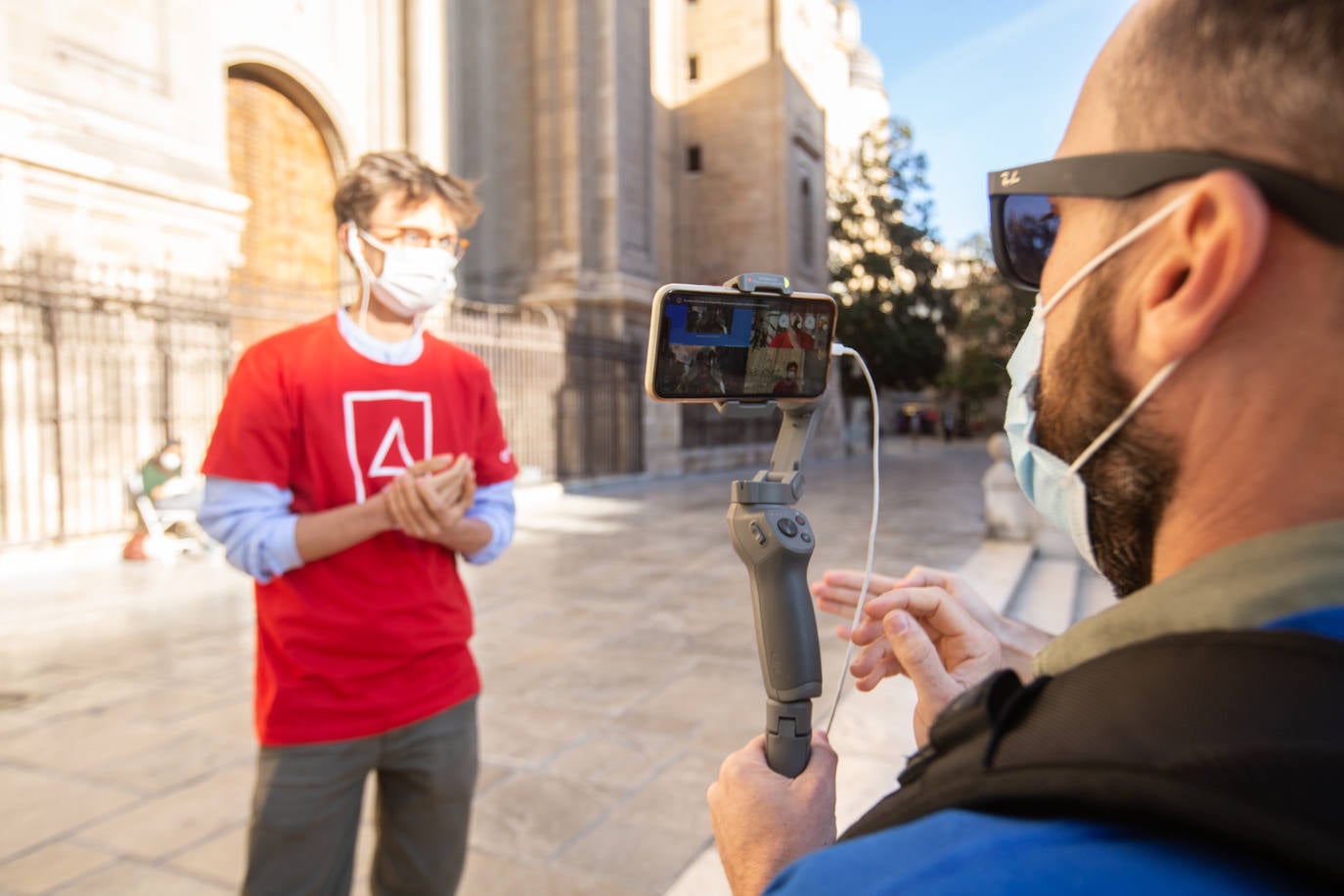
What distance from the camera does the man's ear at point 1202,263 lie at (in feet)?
2.24

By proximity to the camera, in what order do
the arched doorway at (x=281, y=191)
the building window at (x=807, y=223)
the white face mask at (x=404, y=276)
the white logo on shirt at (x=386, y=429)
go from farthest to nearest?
1. the building window at (x=807, y=223)
2. the arched doorway at (x=281, y=191)
3. the white face mask at (x=404, y=276)
4. the white logo on shirt at (x=386, y=429)

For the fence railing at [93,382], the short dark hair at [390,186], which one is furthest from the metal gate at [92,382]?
the short dark hair at [390,186]

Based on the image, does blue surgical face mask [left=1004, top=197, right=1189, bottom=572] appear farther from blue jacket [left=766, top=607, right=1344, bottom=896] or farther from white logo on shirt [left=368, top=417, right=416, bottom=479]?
white logo on shirt [left=368, top=417, right=416, bottom=479]

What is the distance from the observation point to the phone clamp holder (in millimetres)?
1041

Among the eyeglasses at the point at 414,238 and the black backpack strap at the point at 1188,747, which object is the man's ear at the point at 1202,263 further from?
the eyeglasses at the point at 414,238

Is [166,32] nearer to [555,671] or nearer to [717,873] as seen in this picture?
[555,671]

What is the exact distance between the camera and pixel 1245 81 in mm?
712

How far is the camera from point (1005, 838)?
1.92 ft

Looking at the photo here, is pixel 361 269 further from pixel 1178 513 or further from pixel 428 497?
pixel 1178 513

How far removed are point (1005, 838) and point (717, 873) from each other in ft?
8.75

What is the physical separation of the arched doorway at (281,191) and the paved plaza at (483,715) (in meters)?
5.40

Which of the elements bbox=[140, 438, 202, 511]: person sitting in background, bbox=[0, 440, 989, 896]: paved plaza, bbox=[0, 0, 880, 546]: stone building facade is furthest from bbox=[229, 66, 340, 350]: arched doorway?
bbox=[0, 440, 989, 896]: paved plaza

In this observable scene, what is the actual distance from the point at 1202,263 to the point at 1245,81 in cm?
14

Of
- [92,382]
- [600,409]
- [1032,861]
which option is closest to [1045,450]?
[1032,861]
